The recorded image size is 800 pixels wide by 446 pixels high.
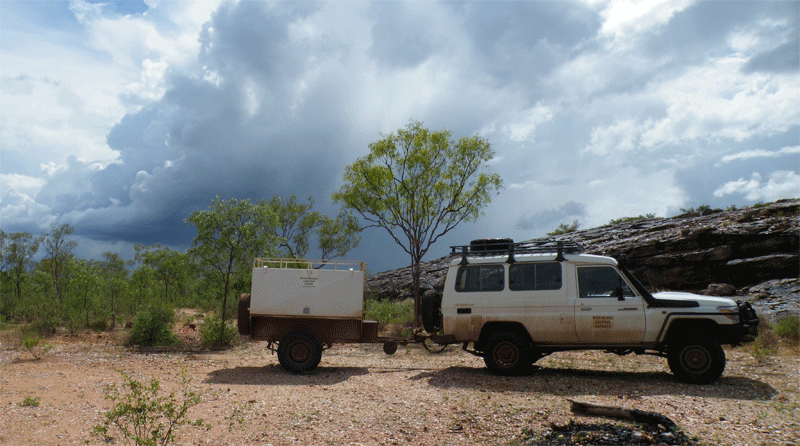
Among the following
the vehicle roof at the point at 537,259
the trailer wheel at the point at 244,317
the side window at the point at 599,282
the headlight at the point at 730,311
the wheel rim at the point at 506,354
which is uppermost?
the vehicle roof at the point at 537,259

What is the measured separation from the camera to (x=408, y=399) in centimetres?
889

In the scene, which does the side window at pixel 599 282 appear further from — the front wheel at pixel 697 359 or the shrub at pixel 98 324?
the shrub at pixel 98 324

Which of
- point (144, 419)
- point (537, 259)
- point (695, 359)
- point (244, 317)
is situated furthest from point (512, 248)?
point (144, 419)

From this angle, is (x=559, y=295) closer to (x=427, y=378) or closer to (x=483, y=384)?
(x=483, y=384)

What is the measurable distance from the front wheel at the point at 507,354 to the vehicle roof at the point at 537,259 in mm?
1611

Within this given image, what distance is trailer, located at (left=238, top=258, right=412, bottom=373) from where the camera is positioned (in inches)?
483

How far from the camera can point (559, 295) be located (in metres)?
10.6

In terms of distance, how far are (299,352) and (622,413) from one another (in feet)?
25.5

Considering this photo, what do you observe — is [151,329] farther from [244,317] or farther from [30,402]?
[30,402]

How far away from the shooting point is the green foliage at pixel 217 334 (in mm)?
17969

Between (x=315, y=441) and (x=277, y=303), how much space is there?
232 inches

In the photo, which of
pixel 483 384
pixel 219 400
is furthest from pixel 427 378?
pixel 219 400

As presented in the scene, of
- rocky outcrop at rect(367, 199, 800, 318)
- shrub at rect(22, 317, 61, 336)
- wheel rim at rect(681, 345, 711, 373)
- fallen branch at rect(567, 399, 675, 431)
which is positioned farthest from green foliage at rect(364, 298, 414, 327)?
fallen branch at rect(567, 399, 675, 431)

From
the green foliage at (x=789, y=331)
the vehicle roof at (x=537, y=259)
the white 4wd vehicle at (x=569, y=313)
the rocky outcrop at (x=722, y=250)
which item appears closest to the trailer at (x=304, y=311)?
the white 4wd vehicle at (x=569, y=313)
